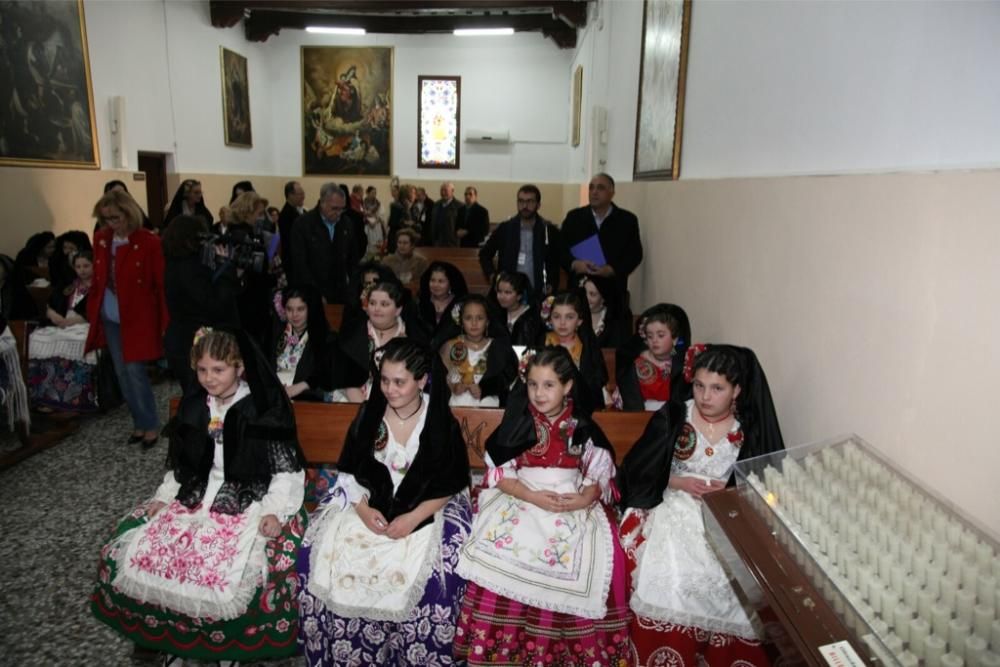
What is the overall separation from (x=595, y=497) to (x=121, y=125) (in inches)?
Result: 370

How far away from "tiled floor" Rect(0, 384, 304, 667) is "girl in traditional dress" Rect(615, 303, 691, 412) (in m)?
2.26

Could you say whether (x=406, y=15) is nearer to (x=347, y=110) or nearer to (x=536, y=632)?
(x=347, y=110)

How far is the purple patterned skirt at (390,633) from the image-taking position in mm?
2590

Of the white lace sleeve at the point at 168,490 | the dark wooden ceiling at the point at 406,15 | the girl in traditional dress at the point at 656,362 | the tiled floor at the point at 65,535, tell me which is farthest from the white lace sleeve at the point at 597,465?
the dark wooden ceiling at the point at 406,15

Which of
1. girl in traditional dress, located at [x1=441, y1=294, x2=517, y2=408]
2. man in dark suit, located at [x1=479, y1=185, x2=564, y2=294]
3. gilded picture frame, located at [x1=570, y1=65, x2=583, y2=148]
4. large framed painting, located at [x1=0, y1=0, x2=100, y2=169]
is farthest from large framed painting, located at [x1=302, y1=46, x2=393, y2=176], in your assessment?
girl in traditional dress, located at [x1=441, y1=294, x2=517, y2=408]

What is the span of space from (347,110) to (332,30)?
1827 millimetres

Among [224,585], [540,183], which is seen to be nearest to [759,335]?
[224,585]

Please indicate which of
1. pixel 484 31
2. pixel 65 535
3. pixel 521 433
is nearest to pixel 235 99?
pixel 484 31

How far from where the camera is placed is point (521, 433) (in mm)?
2928

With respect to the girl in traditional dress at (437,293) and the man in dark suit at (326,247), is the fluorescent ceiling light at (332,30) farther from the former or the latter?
the girl in traditional dress at (437,293)

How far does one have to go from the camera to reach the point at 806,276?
2910 mm

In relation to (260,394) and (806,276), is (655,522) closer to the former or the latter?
(806,276)

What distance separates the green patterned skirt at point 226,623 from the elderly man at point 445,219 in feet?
29.7

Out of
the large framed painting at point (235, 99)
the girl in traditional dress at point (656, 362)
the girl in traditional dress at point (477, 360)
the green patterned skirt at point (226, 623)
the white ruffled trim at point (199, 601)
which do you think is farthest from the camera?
the large framed painting at point (235, 99)
